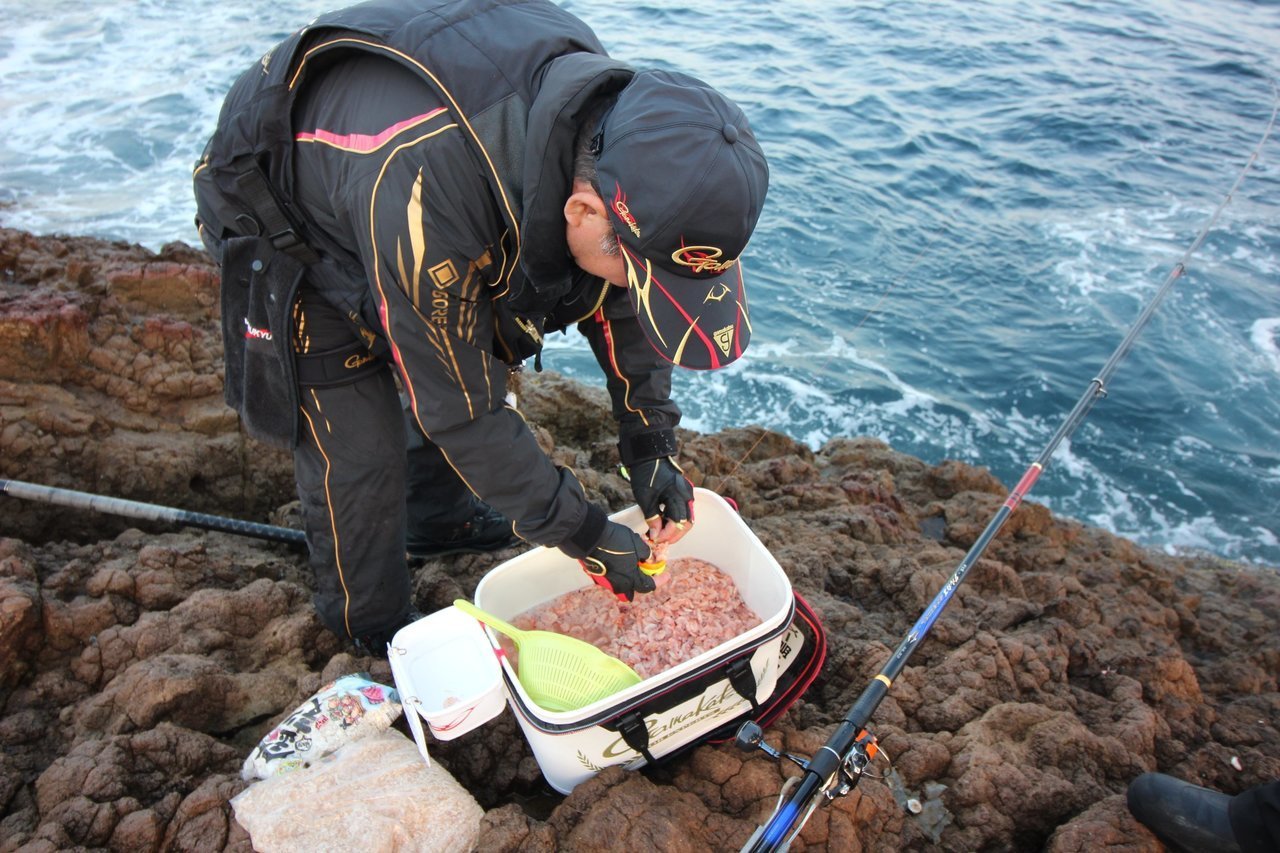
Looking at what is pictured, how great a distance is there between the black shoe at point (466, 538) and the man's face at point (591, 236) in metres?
1.66

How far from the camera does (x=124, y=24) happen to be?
11867mm

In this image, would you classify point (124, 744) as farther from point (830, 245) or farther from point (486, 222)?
point (830, 245)

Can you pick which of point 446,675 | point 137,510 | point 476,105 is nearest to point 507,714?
point 446,675

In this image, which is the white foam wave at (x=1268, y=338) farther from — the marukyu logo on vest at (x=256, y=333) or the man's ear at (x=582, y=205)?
the marukyu logo on vest at (x=256, y=333)

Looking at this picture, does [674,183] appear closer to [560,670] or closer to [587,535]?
[587,535]

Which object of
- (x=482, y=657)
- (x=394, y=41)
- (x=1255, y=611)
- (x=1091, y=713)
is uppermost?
(x=394, y=41)

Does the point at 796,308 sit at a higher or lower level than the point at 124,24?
lower

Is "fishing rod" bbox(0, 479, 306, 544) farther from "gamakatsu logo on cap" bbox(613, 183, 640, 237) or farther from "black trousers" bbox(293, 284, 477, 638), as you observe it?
"gamakatsu logo on cap" bbox(613, 183, 640, 237)

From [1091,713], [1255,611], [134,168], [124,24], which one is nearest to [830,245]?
[1255,611]

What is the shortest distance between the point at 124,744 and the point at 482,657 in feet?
3.41

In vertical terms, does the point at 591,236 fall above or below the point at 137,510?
above

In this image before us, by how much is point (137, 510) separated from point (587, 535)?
2.00 meters

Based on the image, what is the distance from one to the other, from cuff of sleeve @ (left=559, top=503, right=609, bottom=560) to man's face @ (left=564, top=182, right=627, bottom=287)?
0.76m

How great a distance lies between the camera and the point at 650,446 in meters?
2.93
